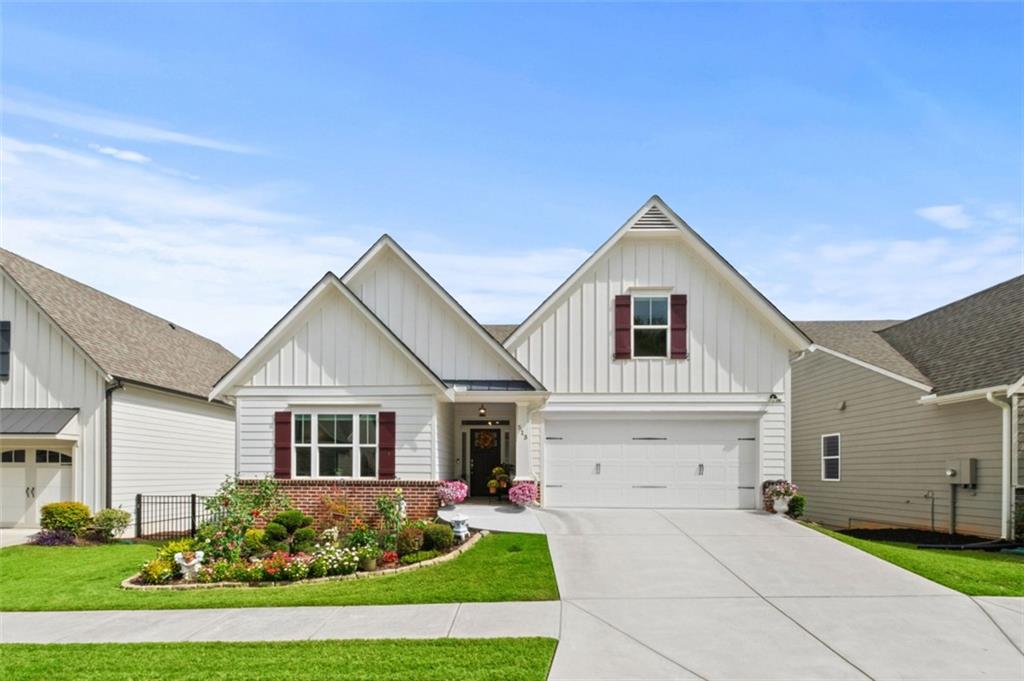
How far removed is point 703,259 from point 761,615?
35.4 feet

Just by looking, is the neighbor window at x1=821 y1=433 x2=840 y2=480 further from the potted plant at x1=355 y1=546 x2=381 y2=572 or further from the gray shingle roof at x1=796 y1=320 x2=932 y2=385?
the potted plant at x1=355 y1=546 x2=381 y2=572

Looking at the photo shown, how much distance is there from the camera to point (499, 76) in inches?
621

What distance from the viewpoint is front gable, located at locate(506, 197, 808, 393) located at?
19578 mm

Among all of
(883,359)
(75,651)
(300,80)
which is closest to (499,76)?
(300,80)

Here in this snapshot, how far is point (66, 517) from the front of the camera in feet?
62.8

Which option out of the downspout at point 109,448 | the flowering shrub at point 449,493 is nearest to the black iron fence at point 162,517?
the downspout at point 109,448

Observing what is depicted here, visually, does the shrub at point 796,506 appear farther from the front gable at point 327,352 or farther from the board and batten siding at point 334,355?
the board and batten siding at point 334,355

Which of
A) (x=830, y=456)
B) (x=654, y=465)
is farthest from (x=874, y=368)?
(x=654, y=465)

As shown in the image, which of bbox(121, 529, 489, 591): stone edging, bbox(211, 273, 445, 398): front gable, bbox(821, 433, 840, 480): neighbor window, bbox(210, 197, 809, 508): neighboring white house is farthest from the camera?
bbox(821, 433, 840, 480): neighbor window

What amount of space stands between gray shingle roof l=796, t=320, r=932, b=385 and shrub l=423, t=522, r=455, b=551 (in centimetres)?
1234

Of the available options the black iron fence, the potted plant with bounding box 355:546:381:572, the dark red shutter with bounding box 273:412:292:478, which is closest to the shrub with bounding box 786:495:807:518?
the potted plant with bounding box 355:546:381:572

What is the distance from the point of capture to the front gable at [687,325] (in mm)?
19578

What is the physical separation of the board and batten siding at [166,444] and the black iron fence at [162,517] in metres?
0.42

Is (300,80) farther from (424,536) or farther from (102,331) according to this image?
(102,331)
